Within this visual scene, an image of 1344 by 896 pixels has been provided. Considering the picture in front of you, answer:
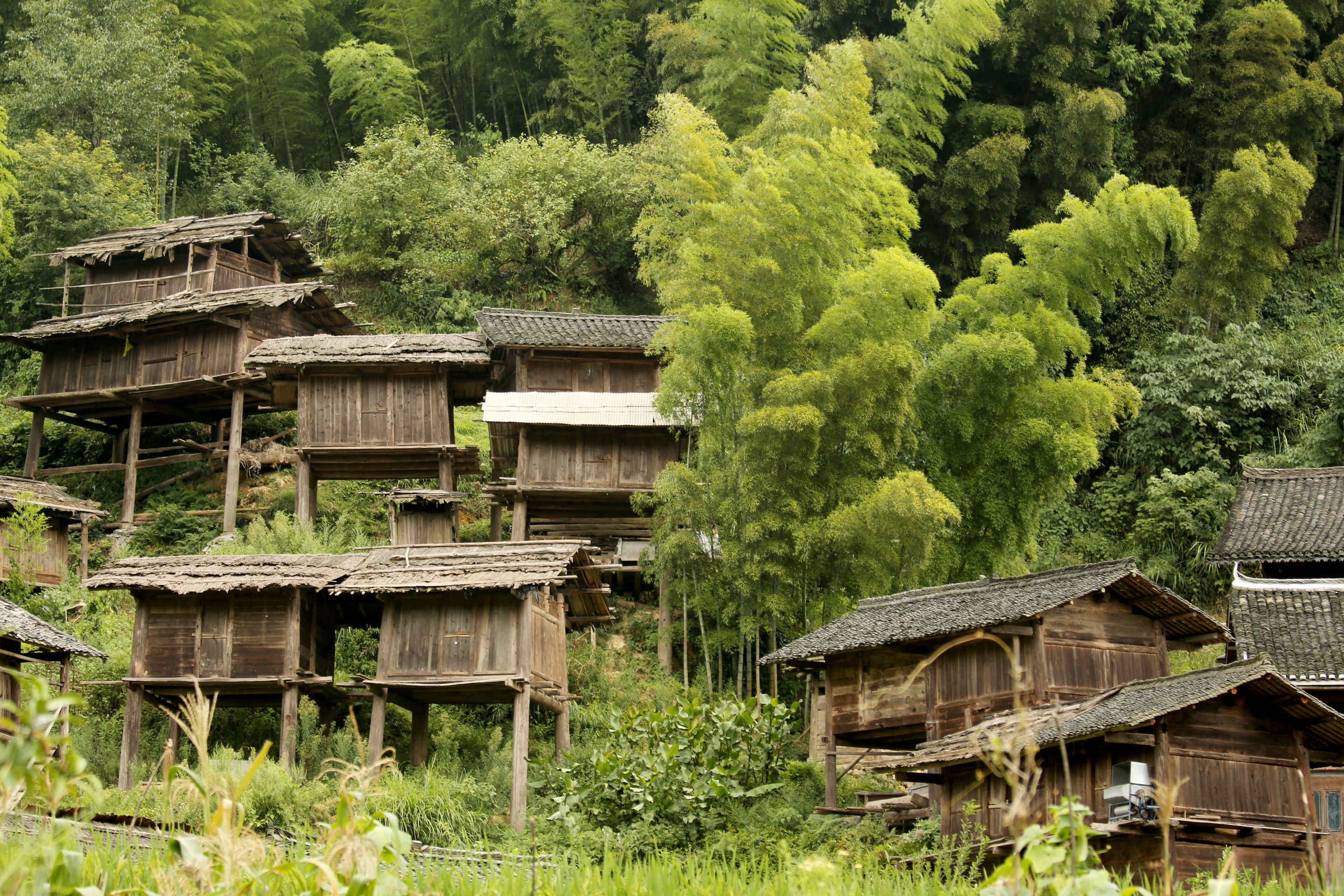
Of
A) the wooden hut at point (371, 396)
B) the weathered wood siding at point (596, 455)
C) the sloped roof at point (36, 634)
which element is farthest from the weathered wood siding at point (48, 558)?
the weathered wood siding at point (596, 455)

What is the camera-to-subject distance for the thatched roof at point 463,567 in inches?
635

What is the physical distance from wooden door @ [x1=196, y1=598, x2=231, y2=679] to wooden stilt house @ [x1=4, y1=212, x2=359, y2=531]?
626 centimetres

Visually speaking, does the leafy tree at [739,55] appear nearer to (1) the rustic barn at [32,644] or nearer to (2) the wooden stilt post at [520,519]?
(2) the wooden stilt post at [520,519]


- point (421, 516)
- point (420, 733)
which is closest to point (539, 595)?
point (420, 733)

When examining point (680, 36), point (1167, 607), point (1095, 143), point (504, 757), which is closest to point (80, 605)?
point (504, 757)

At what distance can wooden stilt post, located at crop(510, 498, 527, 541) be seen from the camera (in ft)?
71.5

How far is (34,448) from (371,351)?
8.48 m

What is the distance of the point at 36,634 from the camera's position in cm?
1560

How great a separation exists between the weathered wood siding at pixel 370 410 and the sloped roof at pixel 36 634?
6.69m

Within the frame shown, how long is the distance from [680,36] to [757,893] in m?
29.1

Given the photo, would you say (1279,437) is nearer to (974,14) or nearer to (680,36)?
(974,14)

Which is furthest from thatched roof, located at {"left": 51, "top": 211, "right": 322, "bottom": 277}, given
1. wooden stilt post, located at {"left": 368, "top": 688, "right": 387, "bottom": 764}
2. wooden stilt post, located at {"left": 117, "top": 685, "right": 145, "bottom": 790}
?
wooden stilt post, located at {"left": 368, "top": 688, "right": 387, "bottom": 764}

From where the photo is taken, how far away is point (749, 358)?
1892 cm

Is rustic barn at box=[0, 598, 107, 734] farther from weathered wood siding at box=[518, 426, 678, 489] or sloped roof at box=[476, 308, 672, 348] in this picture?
sloped roof at box=[476, 308, 672, 348]
